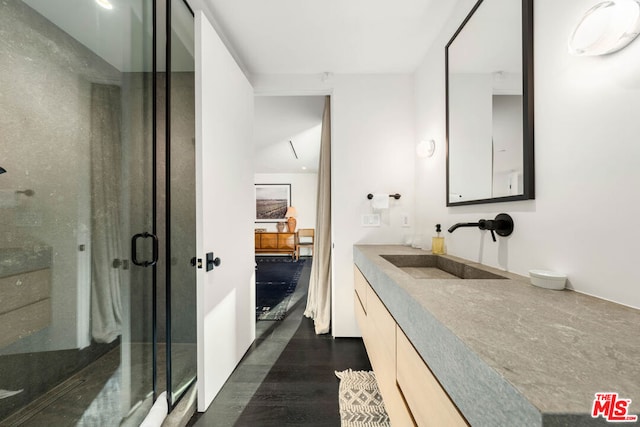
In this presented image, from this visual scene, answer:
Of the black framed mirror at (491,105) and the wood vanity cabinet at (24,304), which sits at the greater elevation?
the black framed mirror at (491,105)

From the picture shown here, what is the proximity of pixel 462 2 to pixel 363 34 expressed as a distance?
0.59m

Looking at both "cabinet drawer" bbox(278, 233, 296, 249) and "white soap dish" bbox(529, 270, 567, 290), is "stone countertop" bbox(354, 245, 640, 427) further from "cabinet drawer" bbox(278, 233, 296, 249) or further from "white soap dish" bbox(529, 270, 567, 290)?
"cabinet drawer" bbox(278, 233, 296, 249)

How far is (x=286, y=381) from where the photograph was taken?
1558 mm

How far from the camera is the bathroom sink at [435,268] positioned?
45.0 inches

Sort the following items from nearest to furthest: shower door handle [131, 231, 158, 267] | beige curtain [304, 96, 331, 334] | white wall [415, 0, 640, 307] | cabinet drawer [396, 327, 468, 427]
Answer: cabinet drawer [396, 327, 468, 427] < white wall [415, 0, 640, 307] < shower door handle [131, 231, 158, 267] < beige curtain [304, 96, 331, 334]

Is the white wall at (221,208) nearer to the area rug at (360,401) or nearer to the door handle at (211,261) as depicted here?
the door handle at (211,261)

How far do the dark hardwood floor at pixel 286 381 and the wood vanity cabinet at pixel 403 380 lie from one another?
0.48 m

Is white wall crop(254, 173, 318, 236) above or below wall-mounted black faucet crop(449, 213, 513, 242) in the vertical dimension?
above

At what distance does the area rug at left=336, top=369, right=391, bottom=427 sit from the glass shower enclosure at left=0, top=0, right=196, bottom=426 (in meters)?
0.99

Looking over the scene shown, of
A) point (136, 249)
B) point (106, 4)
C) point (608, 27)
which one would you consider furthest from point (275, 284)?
point (608, 27)

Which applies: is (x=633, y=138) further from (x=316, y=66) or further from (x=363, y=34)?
(x=316, y=66)

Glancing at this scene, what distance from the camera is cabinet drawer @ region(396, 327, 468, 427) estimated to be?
0.50m

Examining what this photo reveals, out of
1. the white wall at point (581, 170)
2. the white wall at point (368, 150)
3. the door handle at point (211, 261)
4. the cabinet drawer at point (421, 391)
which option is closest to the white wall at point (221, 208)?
the door handle at point (211, 261)

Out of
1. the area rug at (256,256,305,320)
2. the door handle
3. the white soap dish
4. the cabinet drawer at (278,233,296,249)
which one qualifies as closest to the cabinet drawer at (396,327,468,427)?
the white soap dish
